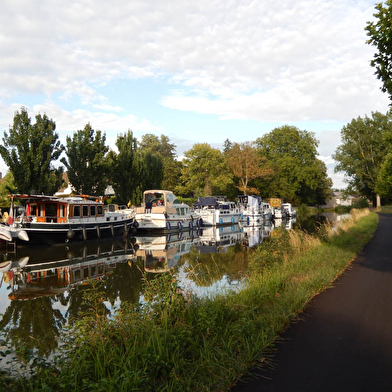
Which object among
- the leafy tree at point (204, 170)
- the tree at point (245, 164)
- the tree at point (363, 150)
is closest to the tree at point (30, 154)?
the leafy tree at point (204, 170)

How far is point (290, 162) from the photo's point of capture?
232 feet

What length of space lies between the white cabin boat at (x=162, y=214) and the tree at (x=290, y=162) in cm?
3361

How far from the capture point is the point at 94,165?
36.5m

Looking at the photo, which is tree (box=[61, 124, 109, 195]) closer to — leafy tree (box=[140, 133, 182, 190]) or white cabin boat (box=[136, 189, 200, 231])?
white cabin boat (box=[136, 189, 200, 231])

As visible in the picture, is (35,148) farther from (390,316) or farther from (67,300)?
(390,316)

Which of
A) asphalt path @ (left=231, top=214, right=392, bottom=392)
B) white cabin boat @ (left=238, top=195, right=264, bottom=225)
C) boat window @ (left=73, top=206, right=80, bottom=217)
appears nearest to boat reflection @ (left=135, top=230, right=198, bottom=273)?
boat window @ (left=73, top=206, right=80, bottom=217)

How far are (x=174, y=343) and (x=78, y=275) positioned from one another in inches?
439

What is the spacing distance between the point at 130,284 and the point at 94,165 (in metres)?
26.0

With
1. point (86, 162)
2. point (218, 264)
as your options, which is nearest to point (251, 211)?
point (86, 162)

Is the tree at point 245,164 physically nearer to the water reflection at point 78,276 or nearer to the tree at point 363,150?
the tree at point 363,150

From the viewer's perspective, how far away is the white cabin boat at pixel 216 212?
42.8 metres

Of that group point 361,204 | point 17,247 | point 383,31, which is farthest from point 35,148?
point 361,204

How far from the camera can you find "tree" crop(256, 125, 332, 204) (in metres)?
69.6

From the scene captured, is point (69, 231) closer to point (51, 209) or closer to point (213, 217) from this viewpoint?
point (51, 209)
